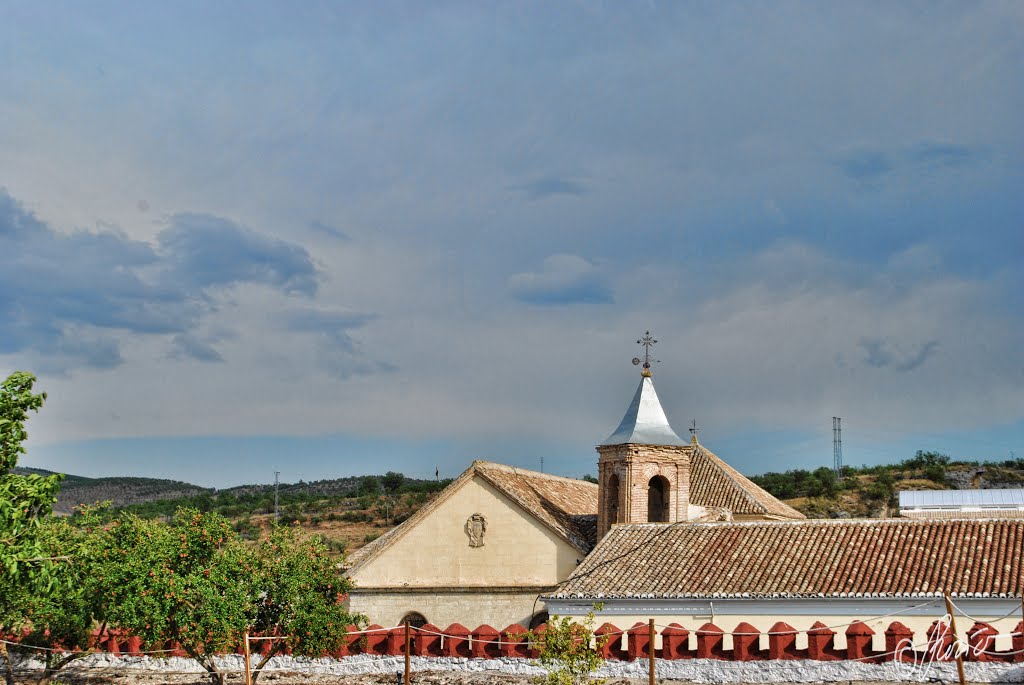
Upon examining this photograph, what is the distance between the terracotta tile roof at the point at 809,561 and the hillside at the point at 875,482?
115 feet

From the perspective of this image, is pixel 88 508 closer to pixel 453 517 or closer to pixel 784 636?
pixel 453 517

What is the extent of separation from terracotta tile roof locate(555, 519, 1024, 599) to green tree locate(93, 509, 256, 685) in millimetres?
9340

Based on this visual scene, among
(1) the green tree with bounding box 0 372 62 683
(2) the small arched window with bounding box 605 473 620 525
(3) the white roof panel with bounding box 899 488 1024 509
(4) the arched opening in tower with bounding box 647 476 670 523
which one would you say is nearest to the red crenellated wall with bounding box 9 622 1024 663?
(1) the green tree with bounding box 0 372 62 683

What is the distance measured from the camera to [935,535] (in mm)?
28016

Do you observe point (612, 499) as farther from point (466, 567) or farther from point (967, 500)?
point (967, 500)

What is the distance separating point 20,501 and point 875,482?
68136mm

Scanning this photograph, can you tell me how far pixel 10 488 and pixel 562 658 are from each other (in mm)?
8780

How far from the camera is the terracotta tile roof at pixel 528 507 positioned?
104 ft

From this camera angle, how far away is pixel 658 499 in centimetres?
3634

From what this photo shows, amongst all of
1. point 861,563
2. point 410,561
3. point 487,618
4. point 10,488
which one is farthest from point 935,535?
point 10,488

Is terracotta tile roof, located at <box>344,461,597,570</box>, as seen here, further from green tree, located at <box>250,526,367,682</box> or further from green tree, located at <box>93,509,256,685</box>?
green tree, located at <box>93,509,256,685</box>

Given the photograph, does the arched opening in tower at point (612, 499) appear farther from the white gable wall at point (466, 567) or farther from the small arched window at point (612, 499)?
the white gable wall at point (466, 567)

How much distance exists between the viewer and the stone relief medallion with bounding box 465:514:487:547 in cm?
3180

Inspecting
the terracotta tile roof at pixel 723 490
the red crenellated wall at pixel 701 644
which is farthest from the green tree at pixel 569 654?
the terracotta tile roof at pixel 723 490
